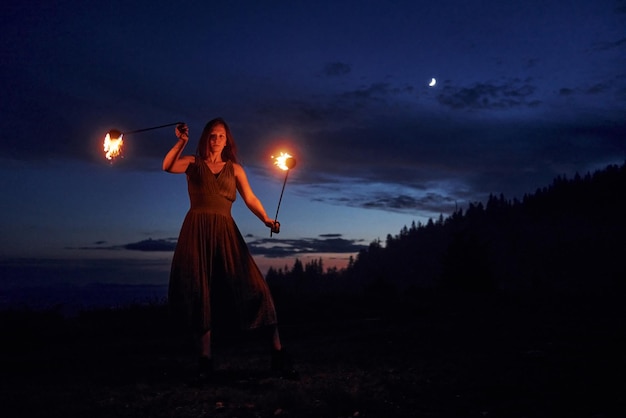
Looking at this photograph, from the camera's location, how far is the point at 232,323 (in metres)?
6.19

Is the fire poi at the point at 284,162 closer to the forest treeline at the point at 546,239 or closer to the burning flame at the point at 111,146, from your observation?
the burning flame at the point at 111,146

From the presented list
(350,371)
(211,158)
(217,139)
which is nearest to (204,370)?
(350,371)

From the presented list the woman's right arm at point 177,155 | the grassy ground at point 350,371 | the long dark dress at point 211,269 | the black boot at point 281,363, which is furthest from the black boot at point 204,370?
the woman's right arm at point 177,155

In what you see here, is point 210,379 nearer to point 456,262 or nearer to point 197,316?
point 197,316

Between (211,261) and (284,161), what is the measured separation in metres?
1.69

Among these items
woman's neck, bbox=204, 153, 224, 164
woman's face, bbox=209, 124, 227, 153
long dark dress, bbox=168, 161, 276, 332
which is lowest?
long dark dress, bbox=168, 161, 276, 332

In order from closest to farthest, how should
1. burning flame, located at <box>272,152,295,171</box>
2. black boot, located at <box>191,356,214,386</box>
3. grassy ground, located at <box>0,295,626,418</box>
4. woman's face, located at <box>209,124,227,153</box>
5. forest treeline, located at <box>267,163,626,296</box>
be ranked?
grassy ground, located at <box>0,295,626,418</box>
black boot, located at <box>191,356,214,386</box>
woman's face, located at <box>209,124,227,153</box>
burning flame, located at <box>272,152,295,171</box>
forest treeline, located at <box>267,163,626,296</box>

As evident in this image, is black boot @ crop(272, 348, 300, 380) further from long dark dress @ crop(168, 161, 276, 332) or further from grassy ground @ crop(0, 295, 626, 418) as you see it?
long dark dress @ crop(168, 161, 276, 332)

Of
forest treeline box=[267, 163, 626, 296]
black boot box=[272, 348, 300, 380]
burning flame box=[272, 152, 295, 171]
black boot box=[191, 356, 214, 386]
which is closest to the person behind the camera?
black boot box=[191, 356, 214, 386]

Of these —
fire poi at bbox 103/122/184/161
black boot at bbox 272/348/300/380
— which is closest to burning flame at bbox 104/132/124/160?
fire poi at bbox 103/122/184/161

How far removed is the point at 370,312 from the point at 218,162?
8767mm

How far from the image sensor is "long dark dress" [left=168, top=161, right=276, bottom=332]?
6.00 m

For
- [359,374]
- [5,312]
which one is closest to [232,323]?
[359,374]

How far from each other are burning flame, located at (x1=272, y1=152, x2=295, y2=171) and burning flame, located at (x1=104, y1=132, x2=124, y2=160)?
1.97 metres
